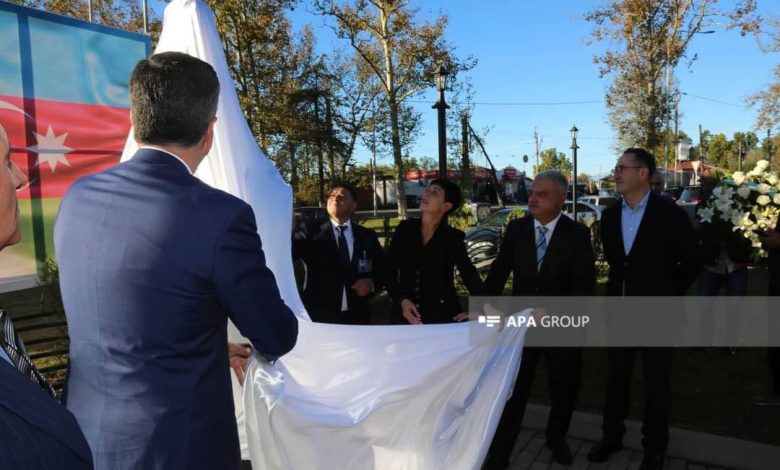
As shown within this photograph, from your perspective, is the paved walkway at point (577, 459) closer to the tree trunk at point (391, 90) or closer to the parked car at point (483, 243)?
the parked car at point (483, 243)

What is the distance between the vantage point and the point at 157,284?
1.50 meters

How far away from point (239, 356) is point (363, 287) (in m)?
2.48

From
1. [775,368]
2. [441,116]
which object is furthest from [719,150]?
[775,368]

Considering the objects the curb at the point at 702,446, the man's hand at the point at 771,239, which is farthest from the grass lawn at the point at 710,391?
Answer: the man's hand at the point at 771,239

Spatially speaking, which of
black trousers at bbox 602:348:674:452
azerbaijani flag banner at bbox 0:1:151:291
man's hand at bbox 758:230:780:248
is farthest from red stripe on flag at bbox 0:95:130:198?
man's hand at bbox 758:230:780:248

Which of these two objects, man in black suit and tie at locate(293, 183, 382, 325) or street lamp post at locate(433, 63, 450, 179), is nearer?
man in black suit and tie at locate(293, 183, 382, 325)

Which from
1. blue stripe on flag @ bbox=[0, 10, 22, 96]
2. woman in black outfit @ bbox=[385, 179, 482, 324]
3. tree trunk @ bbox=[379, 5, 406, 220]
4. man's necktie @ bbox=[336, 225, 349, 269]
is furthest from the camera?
tree trunk @ bbox=[379, 5, 406, 220]

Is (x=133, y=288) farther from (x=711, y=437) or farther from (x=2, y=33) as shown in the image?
(x=711, y=437)

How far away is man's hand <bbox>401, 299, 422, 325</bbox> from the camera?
404 centimetres

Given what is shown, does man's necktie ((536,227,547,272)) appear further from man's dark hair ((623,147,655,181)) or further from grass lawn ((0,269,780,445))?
grass lawn ((0,269,780,445))

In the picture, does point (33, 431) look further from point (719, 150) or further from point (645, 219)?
point (719, 150)

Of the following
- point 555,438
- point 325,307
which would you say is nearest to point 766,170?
point 555,438

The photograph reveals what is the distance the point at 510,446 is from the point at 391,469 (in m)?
1.37

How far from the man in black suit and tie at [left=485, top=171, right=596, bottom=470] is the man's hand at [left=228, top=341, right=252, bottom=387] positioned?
2107 mm
